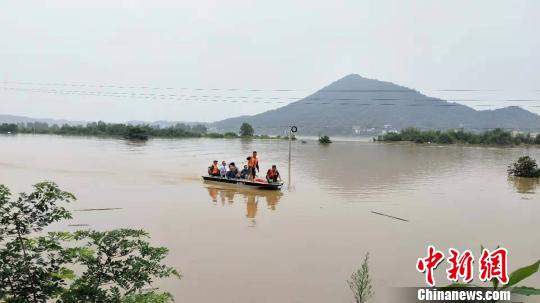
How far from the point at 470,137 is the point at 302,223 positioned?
2640 inches

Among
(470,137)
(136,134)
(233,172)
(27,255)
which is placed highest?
(470,137)

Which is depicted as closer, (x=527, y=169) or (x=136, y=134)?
(x=527, y=169)

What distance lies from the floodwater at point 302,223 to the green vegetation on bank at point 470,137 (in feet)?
159

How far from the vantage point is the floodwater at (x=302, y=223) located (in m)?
8.50

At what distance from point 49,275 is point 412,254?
8.56m

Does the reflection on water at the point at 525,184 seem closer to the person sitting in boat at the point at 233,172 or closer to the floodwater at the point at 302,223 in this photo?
the floodwater at the point at 302,223

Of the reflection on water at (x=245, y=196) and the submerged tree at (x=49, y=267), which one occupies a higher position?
the submerged tree at (x=49, y=267)

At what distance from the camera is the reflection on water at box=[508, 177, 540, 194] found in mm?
22828

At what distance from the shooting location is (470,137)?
71.8 m

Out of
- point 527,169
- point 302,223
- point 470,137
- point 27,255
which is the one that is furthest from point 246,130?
point 27,255

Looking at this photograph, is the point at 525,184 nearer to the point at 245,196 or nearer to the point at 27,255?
the point at 245,196

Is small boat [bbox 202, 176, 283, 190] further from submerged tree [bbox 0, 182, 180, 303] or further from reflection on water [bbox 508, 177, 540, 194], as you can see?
submerged tree [bbox 0, 182, 180, 303]

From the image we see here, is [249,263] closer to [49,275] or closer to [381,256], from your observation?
[381,256]

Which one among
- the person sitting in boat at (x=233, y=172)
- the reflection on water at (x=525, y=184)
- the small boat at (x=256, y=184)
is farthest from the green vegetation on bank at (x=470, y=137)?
the small boat at (x=256, y=184)
